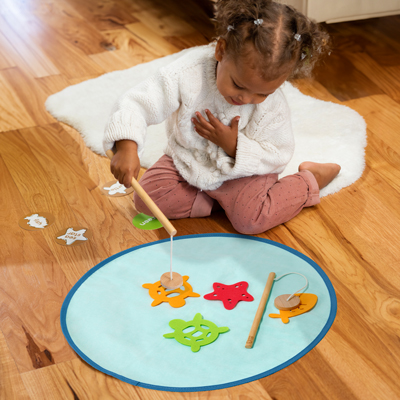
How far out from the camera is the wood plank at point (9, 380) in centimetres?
75

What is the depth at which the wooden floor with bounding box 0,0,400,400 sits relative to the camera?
2.53 feet

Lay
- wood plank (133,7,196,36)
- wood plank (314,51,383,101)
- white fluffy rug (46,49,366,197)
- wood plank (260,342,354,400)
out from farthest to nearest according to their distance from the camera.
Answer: wood plank (133,7,196,36), wood plank (314,51,383,101), white fluffy rug (46,49,366,197), wood plank (260,342,354,400)

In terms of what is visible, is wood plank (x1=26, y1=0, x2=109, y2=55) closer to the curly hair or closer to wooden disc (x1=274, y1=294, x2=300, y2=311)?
the curly hair

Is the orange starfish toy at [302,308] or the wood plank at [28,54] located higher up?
the orange starfish toy at [302,308]

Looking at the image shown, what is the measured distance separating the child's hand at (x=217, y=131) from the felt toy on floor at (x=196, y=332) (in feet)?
1.12

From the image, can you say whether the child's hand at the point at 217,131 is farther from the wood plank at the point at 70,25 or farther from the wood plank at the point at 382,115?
the wood plank at the point at 70,25

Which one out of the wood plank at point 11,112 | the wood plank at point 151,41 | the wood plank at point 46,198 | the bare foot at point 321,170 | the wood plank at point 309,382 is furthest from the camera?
the wood plank at point 151,41

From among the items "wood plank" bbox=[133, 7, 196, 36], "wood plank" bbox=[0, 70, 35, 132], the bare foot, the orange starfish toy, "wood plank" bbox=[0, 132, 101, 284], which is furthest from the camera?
"wood plank" bbox=[133, 7, 196, 36]

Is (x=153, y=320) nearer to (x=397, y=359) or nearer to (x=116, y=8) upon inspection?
(x=397, y=359)

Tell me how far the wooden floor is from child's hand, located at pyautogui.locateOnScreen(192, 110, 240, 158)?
Answer: 176 mm

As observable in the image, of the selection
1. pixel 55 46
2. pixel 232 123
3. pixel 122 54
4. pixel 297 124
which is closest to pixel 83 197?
pixel 232 123

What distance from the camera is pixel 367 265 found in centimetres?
97

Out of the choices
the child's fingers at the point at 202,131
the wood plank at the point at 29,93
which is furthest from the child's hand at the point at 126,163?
Answer: the wood plank at the point at 29,93

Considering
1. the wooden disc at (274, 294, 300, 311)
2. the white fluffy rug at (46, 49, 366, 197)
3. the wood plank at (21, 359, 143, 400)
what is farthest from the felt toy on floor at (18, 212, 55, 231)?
the wooden disc at (274, 294, 300, 311)
